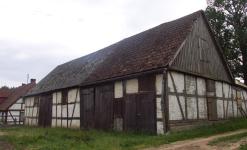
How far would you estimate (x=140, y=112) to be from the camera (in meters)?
17.1

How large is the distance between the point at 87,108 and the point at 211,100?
8.10 m

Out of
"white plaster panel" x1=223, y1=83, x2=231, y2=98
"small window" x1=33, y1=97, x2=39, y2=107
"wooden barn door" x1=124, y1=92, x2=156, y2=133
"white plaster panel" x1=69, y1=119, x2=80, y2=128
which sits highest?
"white plaster panel" x1=223, y1=83, x2=231, y2=98

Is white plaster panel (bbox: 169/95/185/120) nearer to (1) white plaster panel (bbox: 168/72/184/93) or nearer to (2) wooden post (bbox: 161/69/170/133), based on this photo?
(2) wooden post (bbox: 161/69/170/133)

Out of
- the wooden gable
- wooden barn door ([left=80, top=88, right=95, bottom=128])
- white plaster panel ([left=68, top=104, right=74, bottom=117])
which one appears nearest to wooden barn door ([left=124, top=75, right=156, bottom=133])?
the wooden gable

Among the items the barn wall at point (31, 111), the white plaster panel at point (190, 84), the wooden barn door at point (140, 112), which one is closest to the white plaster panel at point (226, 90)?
the white plaster panel at point (190, 84)

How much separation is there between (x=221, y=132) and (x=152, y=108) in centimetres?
352

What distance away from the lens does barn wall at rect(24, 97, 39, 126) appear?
30.3m

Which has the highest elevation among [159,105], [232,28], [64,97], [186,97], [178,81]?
[232,28]

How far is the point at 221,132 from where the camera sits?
15492 mm

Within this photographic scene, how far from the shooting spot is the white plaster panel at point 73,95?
23225 millimetres

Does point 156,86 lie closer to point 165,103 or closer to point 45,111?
point 165,103

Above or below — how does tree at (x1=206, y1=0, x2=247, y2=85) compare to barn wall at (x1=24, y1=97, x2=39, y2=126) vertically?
above

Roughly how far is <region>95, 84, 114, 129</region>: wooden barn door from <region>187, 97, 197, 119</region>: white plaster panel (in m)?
4.52

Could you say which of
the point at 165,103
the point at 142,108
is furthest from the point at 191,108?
the point at 142,108
